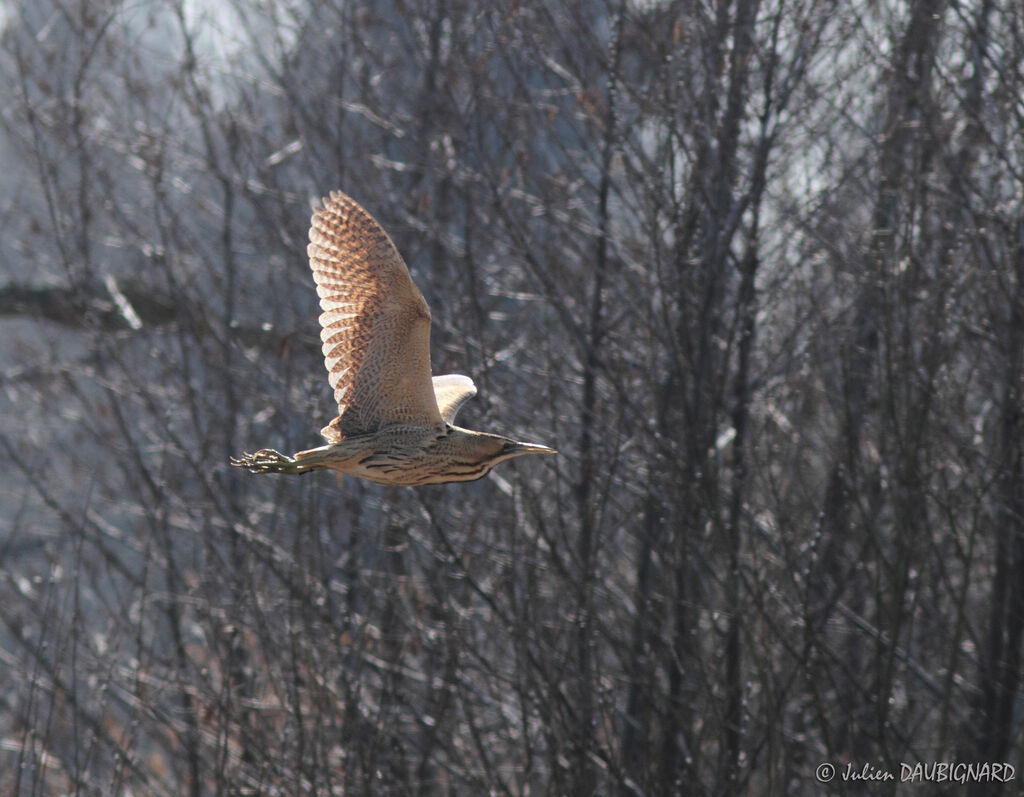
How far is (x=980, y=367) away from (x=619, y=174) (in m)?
2.54

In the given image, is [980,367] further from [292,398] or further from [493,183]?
[292,398]

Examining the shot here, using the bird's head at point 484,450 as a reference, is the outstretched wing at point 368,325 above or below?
above

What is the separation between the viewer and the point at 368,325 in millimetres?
3465

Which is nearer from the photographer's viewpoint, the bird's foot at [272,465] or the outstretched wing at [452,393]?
the bird's foot at [272,465]

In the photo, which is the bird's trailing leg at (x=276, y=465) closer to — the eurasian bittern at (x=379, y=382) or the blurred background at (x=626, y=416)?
the eurasian bittern at (x=379, y=382)

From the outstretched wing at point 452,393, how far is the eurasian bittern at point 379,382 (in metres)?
0.09

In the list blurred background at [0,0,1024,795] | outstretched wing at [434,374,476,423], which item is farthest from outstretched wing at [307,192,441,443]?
blurred background at [0,0,1024,795]

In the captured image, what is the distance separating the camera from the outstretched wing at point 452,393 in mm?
3773

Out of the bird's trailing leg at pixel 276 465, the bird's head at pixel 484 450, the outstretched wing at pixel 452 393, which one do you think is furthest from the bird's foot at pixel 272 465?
the outstretched wing at pixel 452 393

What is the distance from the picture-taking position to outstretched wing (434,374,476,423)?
3773mm

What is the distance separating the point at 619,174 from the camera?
26.9 feet

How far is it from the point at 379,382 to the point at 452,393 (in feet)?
2.61

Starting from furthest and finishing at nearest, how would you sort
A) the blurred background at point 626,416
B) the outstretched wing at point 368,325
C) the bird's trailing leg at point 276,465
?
the blurred background at point 626,416 < the outstretched wing at point 368,325 < the bird's trailing leg at point 276,465

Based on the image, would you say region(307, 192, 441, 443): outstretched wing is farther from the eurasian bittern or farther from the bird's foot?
the bird's foot
